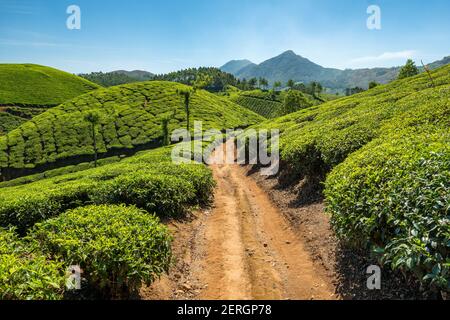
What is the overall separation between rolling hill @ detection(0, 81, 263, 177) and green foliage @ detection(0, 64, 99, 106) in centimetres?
3445

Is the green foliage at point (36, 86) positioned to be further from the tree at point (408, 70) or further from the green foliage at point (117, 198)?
the green foliage at point (117, 198)

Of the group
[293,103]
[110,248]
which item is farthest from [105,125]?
[110,248]

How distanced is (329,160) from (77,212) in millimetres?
11893

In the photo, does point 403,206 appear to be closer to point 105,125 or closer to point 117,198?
point 117,198

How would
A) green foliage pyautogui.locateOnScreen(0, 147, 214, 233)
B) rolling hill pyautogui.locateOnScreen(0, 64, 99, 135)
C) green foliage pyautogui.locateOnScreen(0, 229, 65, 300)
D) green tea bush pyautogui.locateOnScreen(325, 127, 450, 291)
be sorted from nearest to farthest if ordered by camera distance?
green foliage pyautogui.locateOnScreen(0, 229, 65, 300), green tea bush pyautogui.locateOnScreen(325, 127, 450, 291), green foliage pyautogui.locateOnScreen(0, 147, 214, 233), rolling hill pyautogui.locateOnScreen(0, 64, 99, 135)

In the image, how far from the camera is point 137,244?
312 inches

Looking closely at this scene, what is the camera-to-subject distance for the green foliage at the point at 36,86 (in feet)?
427

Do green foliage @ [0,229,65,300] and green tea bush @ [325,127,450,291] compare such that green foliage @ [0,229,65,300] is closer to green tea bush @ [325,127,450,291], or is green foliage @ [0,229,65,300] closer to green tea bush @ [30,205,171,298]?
green tea bush @ [30,205,171,298]

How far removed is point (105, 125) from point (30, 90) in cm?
7159

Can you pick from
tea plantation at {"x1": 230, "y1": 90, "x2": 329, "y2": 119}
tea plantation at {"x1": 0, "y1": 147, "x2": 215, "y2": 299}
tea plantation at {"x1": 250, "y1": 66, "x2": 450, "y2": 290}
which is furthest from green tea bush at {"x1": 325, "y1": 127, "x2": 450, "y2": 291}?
tea plantation at {"x1": 230, "y1": 90, "x2": 329, "y2": 119}

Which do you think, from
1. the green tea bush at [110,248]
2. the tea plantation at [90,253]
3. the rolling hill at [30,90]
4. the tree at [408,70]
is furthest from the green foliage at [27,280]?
the rolling hill at [30,90]

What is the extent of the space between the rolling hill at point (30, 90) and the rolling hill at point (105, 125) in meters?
27.5

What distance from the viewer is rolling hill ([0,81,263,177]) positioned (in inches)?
3123

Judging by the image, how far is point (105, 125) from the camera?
9144 centimetres
